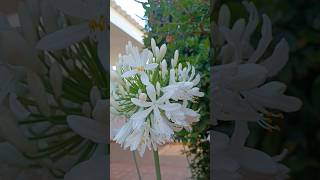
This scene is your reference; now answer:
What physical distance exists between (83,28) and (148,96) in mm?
234

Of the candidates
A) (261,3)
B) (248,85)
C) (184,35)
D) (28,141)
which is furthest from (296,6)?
(28,141)

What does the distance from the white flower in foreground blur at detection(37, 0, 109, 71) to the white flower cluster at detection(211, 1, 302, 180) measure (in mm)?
307

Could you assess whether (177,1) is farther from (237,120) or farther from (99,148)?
(99,148)

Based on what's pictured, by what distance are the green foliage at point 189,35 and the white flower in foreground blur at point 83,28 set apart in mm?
602

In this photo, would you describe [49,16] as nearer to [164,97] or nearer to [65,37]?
[65,37]

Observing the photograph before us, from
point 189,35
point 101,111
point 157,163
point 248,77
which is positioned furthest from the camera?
point 189,35

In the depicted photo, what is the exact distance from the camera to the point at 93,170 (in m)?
0.84

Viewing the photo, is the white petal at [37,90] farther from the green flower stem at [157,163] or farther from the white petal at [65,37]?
the green flower stem at [157,163]

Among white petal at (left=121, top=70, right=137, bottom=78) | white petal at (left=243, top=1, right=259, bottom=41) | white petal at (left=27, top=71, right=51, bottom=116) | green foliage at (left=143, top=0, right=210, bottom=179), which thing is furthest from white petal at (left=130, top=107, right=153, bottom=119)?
green foliage at (left=143, top=0, right=210, bottom=179)

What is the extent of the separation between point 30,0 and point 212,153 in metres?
0.61

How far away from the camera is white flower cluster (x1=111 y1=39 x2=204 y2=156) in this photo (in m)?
0.90

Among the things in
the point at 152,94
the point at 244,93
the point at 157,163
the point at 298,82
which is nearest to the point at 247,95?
the point at 244,93

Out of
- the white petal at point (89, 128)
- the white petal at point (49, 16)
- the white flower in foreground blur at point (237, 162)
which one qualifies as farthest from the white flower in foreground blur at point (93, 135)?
the white flower in foreground blur at point (237, 162)

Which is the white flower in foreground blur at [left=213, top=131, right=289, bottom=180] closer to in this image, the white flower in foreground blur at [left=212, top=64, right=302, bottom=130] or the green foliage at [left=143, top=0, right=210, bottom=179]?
the white flower in foreground blur at [left=212, top=64, right=302, bottom=130]
